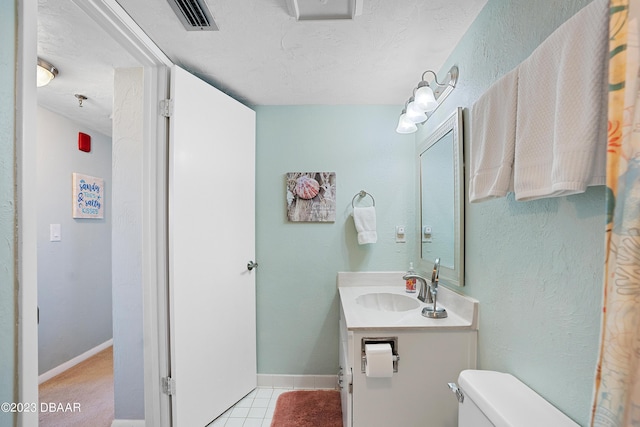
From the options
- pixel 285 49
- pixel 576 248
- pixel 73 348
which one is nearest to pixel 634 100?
pixel 576 248

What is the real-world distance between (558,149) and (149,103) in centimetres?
169

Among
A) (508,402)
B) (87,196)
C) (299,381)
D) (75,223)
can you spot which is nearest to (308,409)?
(299,381)

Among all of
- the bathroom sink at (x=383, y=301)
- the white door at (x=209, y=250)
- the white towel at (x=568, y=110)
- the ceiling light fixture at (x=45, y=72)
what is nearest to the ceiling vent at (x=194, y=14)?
the white door at (x=209, y=250)

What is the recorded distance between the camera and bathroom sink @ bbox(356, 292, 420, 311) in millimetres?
1702

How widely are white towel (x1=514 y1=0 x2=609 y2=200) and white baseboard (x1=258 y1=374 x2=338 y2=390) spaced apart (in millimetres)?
1854

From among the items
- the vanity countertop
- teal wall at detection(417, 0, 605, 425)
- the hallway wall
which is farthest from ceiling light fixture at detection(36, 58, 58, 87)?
teal wall at detection(417, 0, 605, 425)

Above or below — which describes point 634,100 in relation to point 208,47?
below

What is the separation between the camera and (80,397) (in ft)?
6.16

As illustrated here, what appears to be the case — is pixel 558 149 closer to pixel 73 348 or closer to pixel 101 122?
pixel 101 122

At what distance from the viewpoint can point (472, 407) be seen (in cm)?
85

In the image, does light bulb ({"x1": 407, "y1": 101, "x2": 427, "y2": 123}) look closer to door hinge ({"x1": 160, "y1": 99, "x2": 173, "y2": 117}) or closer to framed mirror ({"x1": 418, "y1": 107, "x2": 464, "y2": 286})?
framed mirror ({"x1": 418, "y1": 107, "x2": 464, "y2": 286})

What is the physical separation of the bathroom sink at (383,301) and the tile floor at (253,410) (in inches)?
35.7

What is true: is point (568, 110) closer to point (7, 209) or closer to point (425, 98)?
point (425, 98)

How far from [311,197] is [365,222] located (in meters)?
0.44
